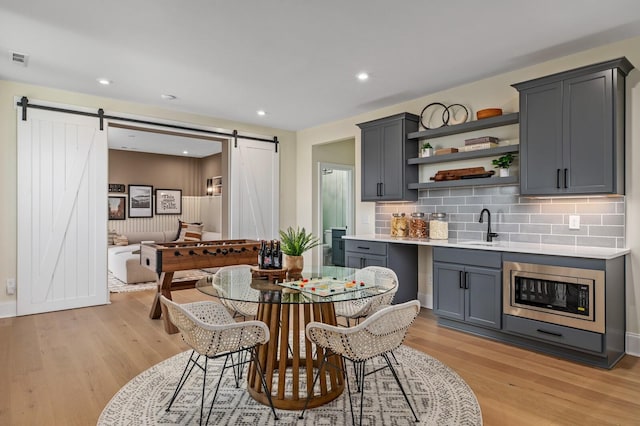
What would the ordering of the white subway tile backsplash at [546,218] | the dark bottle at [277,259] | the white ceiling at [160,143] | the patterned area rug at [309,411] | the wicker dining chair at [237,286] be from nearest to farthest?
the patterned area rug at [309,411] < the wicker dining chair at [237,286] < the dark bottle at [277,259] < the white subway tile backsplash at [546,218] < the white ceiling at [160,143]

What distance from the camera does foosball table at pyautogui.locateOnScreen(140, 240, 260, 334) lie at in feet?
12.7

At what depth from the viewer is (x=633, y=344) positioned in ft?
10.6

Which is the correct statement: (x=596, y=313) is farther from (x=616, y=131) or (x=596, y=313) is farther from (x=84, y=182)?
(x=84, y=182)

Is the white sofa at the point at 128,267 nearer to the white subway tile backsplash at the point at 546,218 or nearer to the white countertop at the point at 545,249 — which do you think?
the white countertop at the point at 545,249

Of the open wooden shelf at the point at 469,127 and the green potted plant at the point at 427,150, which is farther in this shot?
the green potted plant at the point at 427,150

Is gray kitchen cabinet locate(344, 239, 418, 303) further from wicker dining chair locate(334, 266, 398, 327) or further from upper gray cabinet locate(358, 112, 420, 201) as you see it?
wicker dining chair locate(334, 266, 398, 327)

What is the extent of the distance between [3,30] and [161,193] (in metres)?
6.55

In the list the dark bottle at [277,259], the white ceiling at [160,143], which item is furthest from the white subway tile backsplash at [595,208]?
the white ceiling at [160,143]

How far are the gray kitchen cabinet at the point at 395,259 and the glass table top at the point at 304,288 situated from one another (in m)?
1.56

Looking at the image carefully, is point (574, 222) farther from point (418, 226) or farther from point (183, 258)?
point (183, 258)

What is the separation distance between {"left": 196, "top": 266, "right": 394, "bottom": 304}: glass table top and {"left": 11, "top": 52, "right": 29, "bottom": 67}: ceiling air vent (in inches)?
112

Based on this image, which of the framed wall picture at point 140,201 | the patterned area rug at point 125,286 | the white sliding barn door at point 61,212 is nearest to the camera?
the white sliding barn door at point 61,212

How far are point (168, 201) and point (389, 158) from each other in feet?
21.6

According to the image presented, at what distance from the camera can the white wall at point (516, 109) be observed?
10.6 feet
